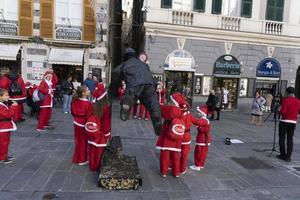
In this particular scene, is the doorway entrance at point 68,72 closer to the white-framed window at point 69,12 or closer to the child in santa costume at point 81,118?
the white-framed window at point 69,12

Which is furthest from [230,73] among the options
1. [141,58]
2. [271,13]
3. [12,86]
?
[141,58]

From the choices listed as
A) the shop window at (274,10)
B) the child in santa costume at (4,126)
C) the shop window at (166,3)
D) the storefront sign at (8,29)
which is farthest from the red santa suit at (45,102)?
the shop window at (274,10)

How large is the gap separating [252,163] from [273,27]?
1389cm

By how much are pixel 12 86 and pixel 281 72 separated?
15425mm

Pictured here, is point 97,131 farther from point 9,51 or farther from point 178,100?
point 9,51

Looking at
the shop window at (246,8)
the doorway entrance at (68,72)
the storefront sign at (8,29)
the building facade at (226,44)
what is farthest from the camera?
the doorway entrance at (68,72)

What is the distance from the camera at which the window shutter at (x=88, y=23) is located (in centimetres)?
1805

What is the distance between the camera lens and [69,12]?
17984mm

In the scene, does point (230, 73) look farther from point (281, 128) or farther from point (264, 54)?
point (281, 128)

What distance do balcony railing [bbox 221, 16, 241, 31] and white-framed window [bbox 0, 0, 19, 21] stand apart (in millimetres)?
11151

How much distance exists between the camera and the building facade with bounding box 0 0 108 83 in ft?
57.4

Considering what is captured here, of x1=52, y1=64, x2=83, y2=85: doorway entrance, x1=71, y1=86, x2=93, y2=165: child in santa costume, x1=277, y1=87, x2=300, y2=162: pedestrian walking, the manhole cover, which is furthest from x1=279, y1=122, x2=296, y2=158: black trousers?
x1=52, y1=64, x2=83, y2=85: doorway entrance

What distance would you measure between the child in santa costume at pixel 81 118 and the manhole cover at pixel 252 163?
3.45m

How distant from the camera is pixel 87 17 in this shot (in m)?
18.1
